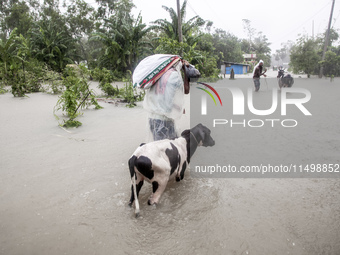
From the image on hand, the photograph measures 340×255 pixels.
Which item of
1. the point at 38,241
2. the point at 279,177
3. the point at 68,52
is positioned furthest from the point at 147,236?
the point at 68,52

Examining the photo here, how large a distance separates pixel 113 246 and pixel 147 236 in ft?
1.09

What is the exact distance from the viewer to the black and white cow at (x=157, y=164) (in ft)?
8.13

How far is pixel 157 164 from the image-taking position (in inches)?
99.2

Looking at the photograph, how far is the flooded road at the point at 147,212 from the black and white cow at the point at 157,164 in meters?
0.26

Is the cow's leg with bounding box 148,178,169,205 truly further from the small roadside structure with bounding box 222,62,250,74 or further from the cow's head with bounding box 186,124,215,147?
the small roadside structure with bounding box 222,62,250,74

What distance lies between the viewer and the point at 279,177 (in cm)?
350

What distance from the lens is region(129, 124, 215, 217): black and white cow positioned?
8.13 ft

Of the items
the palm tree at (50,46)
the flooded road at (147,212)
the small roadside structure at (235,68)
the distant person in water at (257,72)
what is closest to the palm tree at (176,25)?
the distant person in water at (257,72)

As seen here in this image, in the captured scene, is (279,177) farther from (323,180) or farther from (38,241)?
(38,241)

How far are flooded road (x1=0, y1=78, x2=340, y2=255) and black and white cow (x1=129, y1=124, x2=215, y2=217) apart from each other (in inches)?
10.2

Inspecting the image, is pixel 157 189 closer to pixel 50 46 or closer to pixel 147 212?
pixel 147 212

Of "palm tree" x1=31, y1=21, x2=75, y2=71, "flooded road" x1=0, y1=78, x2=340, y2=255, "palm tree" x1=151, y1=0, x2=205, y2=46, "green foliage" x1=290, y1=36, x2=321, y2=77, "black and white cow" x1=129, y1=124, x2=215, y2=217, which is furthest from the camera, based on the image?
"green foliage" x1=290, y1=36, x2=321, y2=77

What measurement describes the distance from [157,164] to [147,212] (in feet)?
→ 1.97

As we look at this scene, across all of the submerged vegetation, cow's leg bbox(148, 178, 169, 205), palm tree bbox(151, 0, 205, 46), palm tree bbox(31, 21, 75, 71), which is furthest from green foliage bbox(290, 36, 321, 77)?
cow's leg bbox(148, 178, 169, 205)
